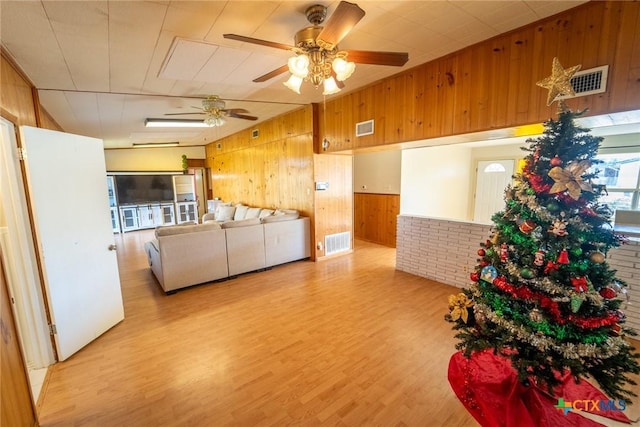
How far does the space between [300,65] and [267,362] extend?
2352 millimetres

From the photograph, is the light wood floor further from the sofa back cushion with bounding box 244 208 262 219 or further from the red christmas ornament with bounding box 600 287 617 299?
the sofa back cushion with bounding box 244 208 262 219

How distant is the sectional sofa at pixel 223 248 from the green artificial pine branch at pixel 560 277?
11.1 ft

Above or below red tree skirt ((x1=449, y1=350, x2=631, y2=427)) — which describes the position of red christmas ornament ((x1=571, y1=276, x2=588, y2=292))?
above

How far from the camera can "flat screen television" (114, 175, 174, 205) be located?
828 cm

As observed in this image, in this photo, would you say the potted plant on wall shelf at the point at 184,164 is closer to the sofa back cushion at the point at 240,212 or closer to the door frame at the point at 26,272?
the sofa back cushion at the point at 240,212

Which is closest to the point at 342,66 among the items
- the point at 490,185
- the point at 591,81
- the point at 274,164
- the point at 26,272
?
the point at 591,81

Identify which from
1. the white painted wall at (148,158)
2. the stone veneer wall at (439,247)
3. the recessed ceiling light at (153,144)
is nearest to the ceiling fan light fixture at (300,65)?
the stone veneer wall at (439,247)

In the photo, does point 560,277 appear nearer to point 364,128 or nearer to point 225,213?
point 364,128

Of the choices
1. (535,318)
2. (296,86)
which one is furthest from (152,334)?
(535,318)

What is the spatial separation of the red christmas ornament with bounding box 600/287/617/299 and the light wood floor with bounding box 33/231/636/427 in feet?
3.49

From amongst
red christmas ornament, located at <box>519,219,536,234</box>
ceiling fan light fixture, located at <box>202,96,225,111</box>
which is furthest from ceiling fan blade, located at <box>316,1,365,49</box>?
ceiling fan light fixture, located at <box>202,96,225,111</box>

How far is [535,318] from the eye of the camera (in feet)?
5.03

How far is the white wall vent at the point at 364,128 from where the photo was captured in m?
3.86

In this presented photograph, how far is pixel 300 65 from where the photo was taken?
77.5 inches
